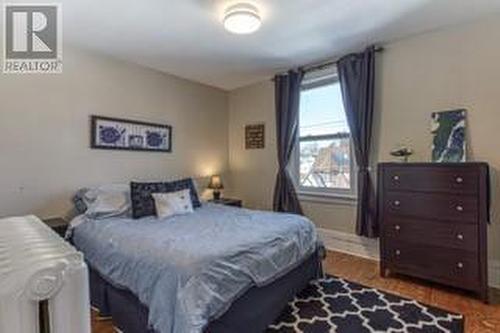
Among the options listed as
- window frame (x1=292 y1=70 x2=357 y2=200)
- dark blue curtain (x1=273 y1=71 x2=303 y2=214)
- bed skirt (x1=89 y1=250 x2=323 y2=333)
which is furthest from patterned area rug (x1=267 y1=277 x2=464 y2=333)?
dark blue curtain (x1=273 y1=71 x2=303 y2=214)

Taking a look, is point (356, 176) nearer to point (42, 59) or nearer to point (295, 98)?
point (295, 98)

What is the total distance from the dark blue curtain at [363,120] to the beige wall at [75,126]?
222 cm

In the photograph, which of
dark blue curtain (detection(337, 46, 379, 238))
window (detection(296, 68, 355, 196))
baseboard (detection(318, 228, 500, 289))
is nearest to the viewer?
dark blue curtain (detection(337, 46, 379, 238))

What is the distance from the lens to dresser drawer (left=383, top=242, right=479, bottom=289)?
2.45 m

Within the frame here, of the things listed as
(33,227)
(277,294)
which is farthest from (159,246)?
(277,294)

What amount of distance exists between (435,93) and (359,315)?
2.25 metres

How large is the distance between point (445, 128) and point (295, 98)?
5.86ft

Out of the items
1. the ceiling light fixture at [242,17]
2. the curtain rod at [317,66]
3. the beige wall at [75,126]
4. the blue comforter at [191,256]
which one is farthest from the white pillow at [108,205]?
the curtain rod at [317,66]

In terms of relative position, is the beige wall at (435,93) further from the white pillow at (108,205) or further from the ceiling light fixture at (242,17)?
the white pillow at (108,205)

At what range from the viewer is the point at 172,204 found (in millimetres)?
3098

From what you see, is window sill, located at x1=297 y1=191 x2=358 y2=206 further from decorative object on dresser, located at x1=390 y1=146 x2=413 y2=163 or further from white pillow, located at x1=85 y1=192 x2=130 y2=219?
white pillow, located at x1=85 y1=192 x2=130 y2=219

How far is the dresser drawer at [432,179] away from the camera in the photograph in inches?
96.3

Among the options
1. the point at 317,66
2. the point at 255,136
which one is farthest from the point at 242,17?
the point at 255,136

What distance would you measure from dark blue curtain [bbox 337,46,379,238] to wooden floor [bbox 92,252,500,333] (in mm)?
412
